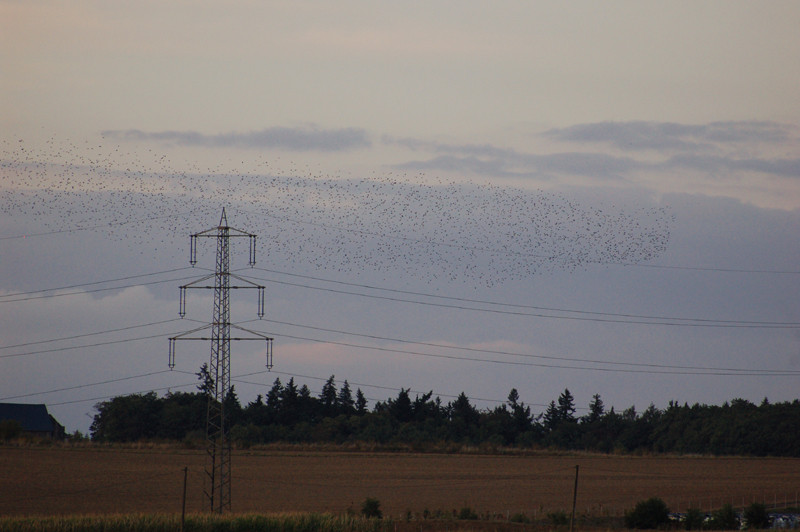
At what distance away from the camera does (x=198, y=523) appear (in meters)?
43.6

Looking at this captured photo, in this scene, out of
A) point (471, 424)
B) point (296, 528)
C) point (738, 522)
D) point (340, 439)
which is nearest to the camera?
point (296, 528)

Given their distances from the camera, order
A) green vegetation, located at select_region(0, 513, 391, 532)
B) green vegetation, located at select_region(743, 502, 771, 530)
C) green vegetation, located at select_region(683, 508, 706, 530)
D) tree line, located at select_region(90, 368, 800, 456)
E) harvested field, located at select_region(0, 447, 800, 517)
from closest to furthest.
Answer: green vegetation, located at select_region(0, 513, 391, 532), green vegetation, located at select_region(683, 508, 706, 530), green vegetation, located at select_region(743, 502, 771, 530), harvested field, located at select_region(0, 447, 800, 517), tree line, located at select_region(90, 368, 800, 456)

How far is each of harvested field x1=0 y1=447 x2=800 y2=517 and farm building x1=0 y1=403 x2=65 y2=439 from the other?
46285mm

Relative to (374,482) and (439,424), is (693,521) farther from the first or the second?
(439,424)

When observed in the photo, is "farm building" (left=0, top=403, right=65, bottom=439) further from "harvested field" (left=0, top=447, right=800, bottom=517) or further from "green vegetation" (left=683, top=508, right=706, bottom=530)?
"green vegetation" (left=683, top=508, right=706, bottom=530)

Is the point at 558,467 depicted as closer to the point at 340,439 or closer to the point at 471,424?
the point at 340,439

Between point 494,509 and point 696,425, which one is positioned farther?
point 696,425

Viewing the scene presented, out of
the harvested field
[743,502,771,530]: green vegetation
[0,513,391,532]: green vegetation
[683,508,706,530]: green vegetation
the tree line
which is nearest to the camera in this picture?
[0,513,391,532]: green vegetation

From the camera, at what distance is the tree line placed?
12000 cm

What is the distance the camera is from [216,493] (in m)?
59.2

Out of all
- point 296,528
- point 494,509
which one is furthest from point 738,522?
point 296,528

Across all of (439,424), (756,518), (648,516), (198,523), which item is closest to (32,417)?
Answer: (439,424)

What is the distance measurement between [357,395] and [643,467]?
74777 mm

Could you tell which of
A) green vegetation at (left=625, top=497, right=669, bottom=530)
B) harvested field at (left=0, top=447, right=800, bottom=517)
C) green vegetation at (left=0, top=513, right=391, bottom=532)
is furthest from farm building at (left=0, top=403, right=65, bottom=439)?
green vegetation at (left=625, top=497, right=669, bottom=530)
